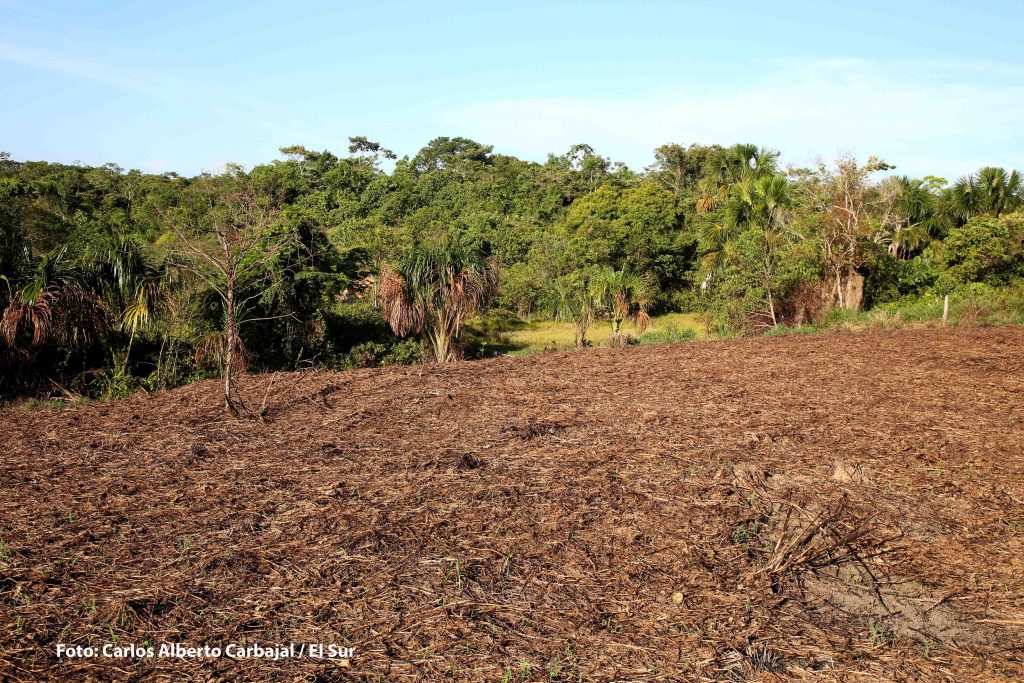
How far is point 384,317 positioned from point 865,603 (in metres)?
8.71

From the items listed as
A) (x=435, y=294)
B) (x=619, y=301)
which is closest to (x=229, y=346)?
(x=435, y=294)

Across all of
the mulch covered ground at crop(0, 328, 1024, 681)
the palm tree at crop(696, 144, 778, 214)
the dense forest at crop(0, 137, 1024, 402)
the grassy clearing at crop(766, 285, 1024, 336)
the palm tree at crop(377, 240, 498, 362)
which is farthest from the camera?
the palm tree at crop(696, 144, 778, 214)

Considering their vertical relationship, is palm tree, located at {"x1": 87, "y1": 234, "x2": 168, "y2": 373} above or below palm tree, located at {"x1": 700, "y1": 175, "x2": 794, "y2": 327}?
below

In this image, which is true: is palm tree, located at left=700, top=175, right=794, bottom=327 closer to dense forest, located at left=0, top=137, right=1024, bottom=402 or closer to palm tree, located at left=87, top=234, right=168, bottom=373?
dense forest, located at left=0, top=137, right=1024, bottom=402

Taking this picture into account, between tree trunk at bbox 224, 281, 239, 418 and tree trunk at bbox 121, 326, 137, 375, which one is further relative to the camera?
tree trunk at bbox 121, 326, 137, 375

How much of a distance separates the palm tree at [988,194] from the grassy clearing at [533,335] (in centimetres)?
840

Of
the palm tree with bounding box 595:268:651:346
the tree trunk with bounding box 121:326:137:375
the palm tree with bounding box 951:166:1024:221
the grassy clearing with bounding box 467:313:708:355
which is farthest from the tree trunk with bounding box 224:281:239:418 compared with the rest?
the palm tree with bounding box 951:166:1024:221

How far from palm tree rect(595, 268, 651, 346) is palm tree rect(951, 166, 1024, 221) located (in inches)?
505

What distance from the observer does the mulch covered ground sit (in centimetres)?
301

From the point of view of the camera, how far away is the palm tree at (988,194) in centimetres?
2067

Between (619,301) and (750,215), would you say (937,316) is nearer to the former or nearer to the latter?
(619,301)

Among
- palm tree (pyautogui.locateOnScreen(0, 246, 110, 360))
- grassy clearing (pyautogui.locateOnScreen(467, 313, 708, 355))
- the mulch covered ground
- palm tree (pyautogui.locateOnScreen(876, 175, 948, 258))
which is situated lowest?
the mulch covered ground

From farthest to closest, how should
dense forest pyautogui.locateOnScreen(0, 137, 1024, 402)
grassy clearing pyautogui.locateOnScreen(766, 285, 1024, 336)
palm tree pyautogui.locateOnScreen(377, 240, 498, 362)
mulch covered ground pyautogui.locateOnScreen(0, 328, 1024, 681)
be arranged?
grassy clearing pyautogui.locateOnScreen(766, 285, 1024, 336)
palm tree pyautogui.locateOnScreen(377, 240, 498, 362)
dense forest pyautogui.locateOnScreen(0, 137, 1024, 402)
mulch covered ground pyautogui.locateOnScreen(0, 328, 1024, 681)

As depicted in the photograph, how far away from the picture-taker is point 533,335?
648 inches
